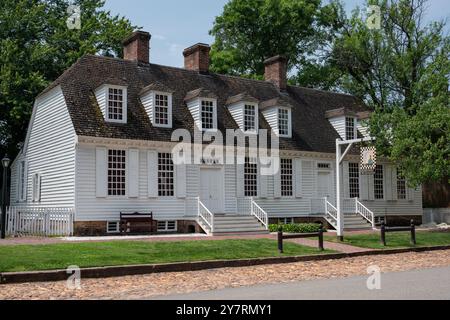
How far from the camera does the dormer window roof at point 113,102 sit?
78.4 ft

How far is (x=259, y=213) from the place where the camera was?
86.5 ft

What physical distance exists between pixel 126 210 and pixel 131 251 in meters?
7.82

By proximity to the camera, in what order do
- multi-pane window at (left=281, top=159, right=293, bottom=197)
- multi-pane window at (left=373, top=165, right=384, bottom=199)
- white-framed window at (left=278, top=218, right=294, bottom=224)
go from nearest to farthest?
white-framed window at (left=278, top=218, right=294, bottom=224), multi-pane window at (left=281, top=159, right=293, bottom=197), multi-pane window at (left=373, top=165, right=384, bottom=199)

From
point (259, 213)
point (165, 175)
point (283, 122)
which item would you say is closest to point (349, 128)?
point (283, 122)

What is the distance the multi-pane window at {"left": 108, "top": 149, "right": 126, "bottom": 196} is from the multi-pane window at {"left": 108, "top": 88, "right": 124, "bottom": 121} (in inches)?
60.2

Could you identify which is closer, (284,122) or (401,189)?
(284,122)

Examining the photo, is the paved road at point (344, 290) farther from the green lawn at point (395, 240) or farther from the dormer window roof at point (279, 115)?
the dormer window roof at point (279, 115)

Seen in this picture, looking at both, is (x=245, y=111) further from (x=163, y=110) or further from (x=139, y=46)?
(x=139, y=46)

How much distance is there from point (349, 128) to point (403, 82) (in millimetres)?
4722

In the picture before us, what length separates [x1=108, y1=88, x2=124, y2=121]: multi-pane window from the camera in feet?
78.9

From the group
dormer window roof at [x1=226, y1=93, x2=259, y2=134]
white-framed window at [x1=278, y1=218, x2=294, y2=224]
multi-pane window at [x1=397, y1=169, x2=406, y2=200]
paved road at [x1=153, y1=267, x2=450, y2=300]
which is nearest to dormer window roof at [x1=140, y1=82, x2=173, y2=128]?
dormer window roof at [x1=226, y1=93, x2=259, y2=134]

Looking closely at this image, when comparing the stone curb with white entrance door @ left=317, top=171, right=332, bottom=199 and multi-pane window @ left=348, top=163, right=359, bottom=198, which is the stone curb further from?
multi-pane window @ left=348, top=163, right=359, bottom=198

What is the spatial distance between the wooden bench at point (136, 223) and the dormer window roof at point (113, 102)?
3.99 metres
